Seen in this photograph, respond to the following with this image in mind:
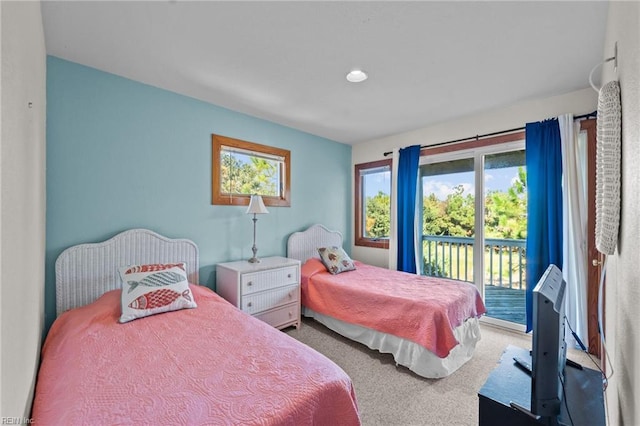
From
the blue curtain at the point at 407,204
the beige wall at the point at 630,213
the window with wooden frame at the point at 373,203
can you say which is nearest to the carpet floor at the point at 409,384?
the beige wall at the point at 630,213

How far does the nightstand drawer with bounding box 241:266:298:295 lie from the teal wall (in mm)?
493

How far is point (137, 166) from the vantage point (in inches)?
94.0

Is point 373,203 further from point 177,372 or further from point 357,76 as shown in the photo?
point 177,372

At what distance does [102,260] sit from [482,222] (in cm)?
380

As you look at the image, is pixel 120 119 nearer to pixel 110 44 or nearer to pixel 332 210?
pixel 110 44

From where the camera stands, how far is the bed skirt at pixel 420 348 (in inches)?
83.9

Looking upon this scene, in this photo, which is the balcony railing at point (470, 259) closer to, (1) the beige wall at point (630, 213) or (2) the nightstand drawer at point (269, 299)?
(2) the nightstand drawer at point (269, 299)

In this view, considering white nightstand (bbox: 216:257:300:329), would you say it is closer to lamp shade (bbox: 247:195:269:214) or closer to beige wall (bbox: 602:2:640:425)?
lamp shade (bbox: 247:195:269:214)

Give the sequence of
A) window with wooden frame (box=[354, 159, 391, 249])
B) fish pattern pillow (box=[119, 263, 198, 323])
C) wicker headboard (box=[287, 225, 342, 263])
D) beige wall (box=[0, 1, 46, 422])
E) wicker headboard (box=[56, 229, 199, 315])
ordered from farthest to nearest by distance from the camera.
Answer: window with wooden frame (box=[354, 159, 391, 249])
wicker headboard (box=[287, 225, 342, 263])
wicker headboard (box=[56, 229, 199, 315])
fish pattern pillow (box=[119, 263, 198, 323])
beige wall (box=[0, 1, 46, 422])

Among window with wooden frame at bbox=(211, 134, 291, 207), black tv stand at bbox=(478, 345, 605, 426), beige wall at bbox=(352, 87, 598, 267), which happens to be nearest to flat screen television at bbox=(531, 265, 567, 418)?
black tv stand at bbox=(478, 345, 605, 426)

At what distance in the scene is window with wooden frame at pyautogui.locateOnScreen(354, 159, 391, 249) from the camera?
4.14 meters

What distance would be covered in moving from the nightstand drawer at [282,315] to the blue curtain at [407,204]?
1.59 meters

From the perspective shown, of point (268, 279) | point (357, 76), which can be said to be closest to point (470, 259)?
point (268, 279)

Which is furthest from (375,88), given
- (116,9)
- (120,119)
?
(120,119)
